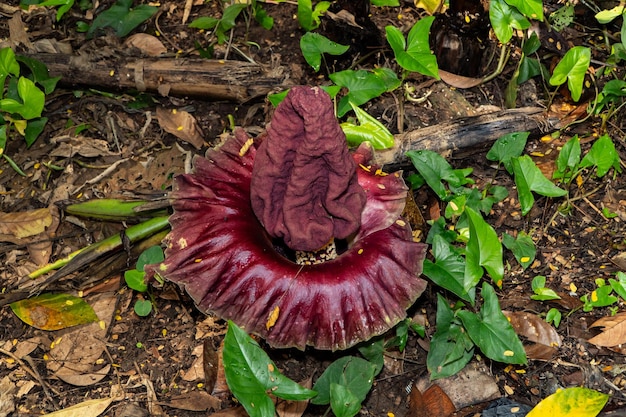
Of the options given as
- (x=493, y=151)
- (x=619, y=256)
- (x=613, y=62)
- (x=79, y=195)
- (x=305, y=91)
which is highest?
(x=305, y=91)

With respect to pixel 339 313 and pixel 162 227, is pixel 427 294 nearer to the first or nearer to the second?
pixel 339 313

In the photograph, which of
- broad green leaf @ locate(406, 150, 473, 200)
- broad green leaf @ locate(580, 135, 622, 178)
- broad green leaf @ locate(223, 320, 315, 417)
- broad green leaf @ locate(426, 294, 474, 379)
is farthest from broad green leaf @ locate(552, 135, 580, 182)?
broad green leaf @ locate(223, 320, 315, 417)

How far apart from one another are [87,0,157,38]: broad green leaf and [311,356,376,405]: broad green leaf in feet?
8.79

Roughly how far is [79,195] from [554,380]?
2667 mm

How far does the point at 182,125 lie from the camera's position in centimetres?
420

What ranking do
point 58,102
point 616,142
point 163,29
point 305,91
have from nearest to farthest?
point 305,91 → point 616,142 → point 58,102 → point 163,29

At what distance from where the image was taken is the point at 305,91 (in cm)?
260

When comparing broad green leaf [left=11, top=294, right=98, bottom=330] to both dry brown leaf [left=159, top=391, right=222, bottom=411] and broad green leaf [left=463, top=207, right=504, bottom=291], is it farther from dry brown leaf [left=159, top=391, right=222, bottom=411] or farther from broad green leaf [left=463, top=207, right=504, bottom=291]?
broad green leaf [left=463, top=207, right=504, bottom=291]

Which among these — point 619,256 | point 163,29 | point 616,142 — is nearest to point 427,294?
point 619,256

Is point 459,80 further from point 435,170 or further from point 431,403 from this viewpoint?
point 431,403

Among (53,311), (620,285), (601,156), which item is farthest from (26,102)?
(620,285)

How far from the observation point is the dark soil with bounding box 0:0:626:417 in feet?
10.7

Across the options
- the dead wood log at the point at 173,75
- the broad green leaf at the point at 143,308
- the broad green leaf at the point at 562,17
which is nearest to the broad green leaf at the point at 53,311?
the broad green leaf at the point at 143,308

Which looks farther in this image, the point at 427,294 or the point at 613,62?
the point at 613,62
